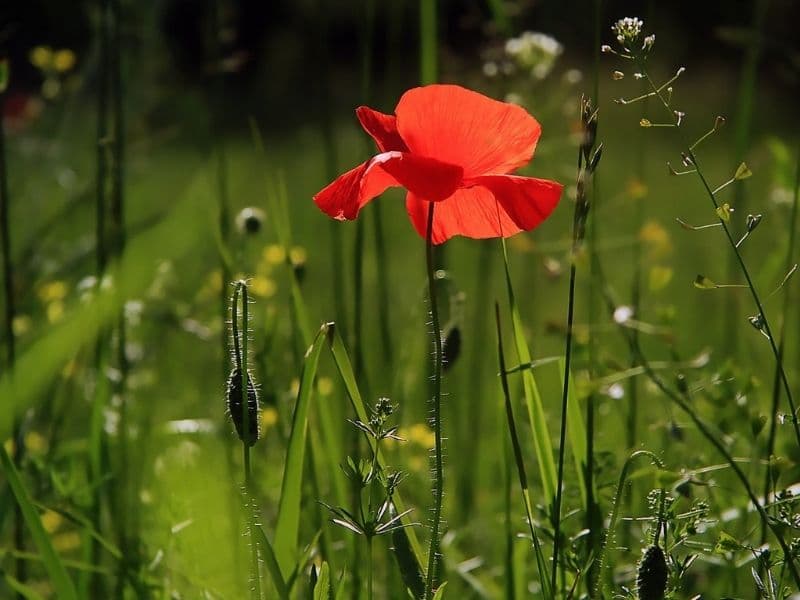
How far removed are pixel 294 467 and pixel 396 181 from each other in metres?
0.21

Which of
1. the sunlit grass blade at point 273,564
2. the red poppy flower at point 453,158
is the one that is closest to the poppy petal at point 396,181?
the red poppy flower at point 453,158

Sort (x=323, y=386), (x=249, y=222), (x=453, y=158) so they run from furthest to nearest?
(x=323, y=386), (x=249, y=222), (x=453, y=158)

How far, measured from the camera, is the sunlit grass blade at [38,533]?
81cm

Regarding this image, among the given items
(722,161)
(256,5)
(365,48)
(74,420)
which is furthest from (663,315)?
(256,5)

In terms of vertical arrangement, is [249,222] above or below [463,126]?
below

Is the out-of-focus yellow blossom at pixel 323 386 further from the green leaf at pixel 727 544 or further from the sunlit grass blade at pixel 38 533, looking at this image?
the green leaf at pixel 727 544

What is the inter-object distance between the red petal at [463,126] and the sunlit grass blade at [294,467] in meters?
0.14

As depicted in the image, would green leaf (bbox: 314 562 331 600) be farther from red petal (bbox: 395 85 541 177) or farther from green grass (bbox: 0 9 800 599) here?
red petal (bbox: 395 85 541 177)

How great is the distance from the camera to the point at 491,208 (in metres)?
0.86

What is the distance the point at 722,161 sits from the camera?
5367mm

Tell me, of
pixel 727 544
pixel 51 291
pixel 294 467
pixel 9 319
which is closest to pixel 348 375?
pixel 294 467

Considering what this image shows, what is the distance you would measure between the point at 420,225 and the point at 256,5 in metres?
7.33

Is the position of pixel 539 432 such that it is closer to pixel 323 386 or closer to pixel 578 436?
pixel 578 436

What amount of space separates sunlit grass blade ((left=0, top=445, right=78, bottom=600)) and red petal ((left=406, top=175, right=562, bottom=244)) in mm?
333
